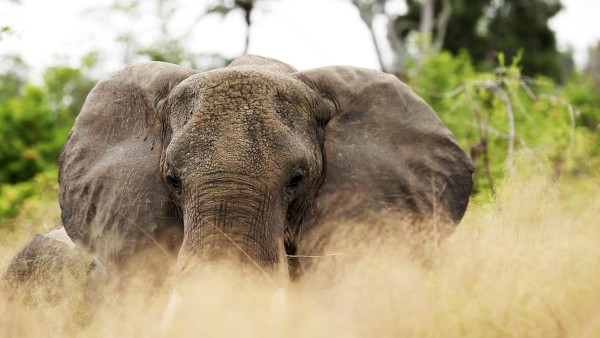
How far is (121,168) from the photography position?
4719 mm

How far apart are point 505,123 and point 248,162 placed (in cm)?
680

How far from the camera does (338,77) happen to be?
15.8 feet

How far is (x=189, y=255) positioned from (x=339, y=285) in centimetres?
63

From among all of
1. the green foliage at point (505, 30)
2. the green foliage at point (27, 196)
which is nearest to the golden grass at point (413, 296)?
the green foliage at point (27, 196)

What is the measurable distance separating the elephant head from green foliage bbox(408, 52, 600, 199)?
75.7 inches

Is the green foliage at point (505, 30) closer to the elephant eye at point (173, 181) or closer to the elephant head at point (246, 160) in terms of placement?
the elephant head at point (246, 160)

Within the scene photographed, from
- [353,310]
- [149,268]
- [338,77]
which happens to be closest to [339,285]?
[353,310]

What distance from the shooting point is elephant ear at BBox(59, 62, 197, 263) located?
4527 mm

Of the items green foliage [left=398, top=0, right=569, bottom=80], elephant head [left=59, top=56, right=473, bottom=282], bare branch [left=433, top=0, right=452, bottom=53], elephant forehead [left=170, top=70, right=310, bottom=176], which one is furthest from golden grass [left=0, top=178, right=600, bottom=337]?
green foliage [left=398, top=0, right=569, bottom=80]

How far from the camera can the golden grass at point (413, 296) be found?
3.20 metres

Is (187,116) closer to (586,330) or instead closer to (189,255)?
(189,255)

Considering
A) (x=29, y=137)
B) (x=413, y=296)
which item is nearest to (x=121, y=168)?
(x=413, y=296)

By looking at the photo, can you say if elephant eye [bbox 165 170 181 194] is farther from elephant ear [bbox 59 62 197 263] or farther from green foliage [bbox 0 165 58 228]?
green foliage [bbox 0 165 58 228]

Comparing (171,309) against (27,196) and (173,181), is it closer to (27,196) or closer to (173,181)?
(173,181)
